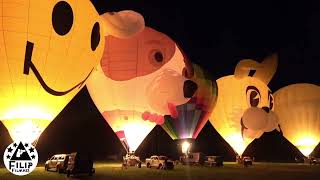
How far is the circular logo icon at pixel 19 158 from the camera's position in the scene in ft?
47.3

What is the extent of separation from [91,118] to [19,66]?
29869mm

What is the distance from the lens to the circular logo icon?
14422 millimetres

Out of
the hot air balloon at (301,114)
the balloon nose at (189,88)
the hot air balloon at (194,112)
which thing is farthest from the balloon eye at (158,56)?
the hot air balloon at (301,114)

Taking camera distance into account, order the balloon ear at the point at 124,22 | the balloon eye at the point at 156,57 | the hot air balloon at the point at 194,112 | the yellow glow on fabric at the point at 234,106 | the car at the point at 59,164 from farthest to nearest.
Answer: the yellow glow on fabric at the point at 234,106
the hot air balloon at the point at 194,112
the balloon eye at the point at 156,57
the car at the point at 59,164
the balloon ear at the point at 124,22

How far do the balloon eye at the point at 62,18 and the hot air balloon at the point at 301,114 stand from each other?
20.8 m

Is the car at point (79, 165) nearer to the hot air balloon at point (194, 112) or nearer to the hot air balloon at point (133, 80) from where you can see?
the hot air balloon at point (133, 80)

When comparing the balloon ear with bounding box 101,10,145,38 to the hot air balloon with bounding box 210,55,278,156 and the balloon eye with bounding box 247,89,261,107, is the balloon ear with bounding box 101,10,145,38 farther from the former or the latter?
the balloon eye with bounding box 247,89,261,107

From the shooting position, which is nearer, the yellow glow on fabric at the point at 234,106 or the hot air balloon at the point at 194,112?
the hot air balloon at the point at 194,112

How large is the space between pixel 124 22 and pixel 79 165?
6.41 metres

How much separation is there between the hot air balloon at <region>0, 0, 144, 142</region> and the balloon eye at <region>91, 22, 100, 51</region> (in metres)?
0.32

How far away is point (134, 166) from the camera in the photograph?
26.4 metres

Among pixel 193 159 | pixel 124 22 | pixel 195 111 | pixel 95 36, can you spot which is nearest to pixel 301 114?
pixel 193 159

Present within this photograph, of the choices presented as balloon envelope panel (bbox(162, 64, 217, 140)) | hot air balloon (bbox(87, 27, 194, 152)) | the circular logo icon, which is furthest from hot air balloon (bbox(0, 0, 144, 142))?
balloon envelope panel (bbox(162, 64, 217, 140))

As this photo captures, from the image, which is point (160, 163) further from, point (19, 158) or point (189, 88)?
point (19, 158)
